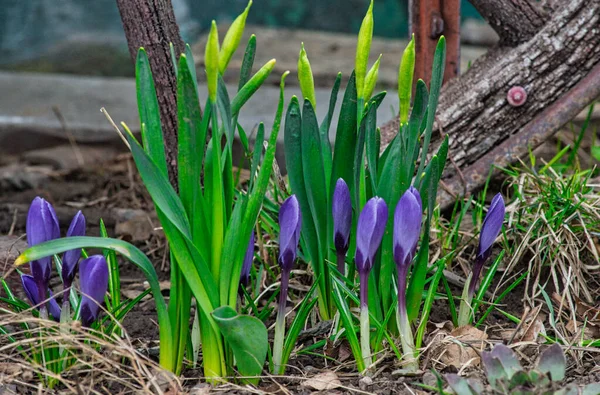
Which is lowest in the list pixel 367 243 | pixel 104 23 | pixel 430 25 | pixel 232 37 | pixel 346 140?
pixel 104 23

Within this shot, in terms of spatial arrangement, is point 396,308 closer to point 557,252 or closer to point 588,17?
point 557,252

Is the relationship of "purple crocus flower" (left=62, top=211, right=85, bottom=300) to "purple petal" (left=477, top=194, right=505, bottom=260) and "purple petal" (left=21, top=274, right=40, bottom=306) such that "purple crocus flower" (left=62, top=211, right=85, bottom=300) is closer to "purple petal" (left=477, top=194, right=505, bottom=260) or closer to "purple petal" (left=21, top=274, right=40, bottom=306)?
"purple petal" (left=21, top=274, right=40, bottom=306)

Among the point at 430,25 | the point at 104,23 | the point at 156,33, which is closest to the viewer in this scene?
the point at 156,33

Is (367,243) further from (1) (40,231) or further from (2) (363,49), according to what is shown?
(1) (40,231)

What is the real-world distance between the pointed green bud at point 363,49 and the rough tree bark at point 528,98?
2.66 feet

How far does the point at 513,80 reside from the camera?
227cm

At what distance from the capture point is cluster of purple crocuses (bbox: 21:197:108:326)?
1338 millimetres

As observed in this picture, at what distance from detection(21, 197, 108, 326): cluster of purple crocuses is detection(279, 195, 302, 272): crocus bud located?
32 centimetres

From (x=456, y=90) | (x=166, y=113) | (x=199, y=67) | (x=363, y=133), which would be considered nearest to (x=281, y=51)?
A: (x=199, y=67)

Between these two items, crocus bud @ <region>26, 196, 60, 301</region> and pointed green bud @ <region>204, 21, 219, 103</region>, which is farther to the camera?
crocus bud @ <region>26, 196, 60, 301</region>

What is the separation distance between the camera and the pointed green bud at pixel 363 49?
55.8 inches

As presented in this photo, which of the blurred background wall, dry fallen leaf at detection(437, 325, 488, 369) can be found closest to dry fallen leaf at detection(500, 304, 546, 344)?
dry fallen leaf at detection(437, 325, 488, 369)

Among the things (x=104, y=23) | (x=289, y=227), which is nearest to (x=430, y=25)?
(x=289, y=227)

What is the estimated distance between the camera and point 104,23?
22.4 feet
